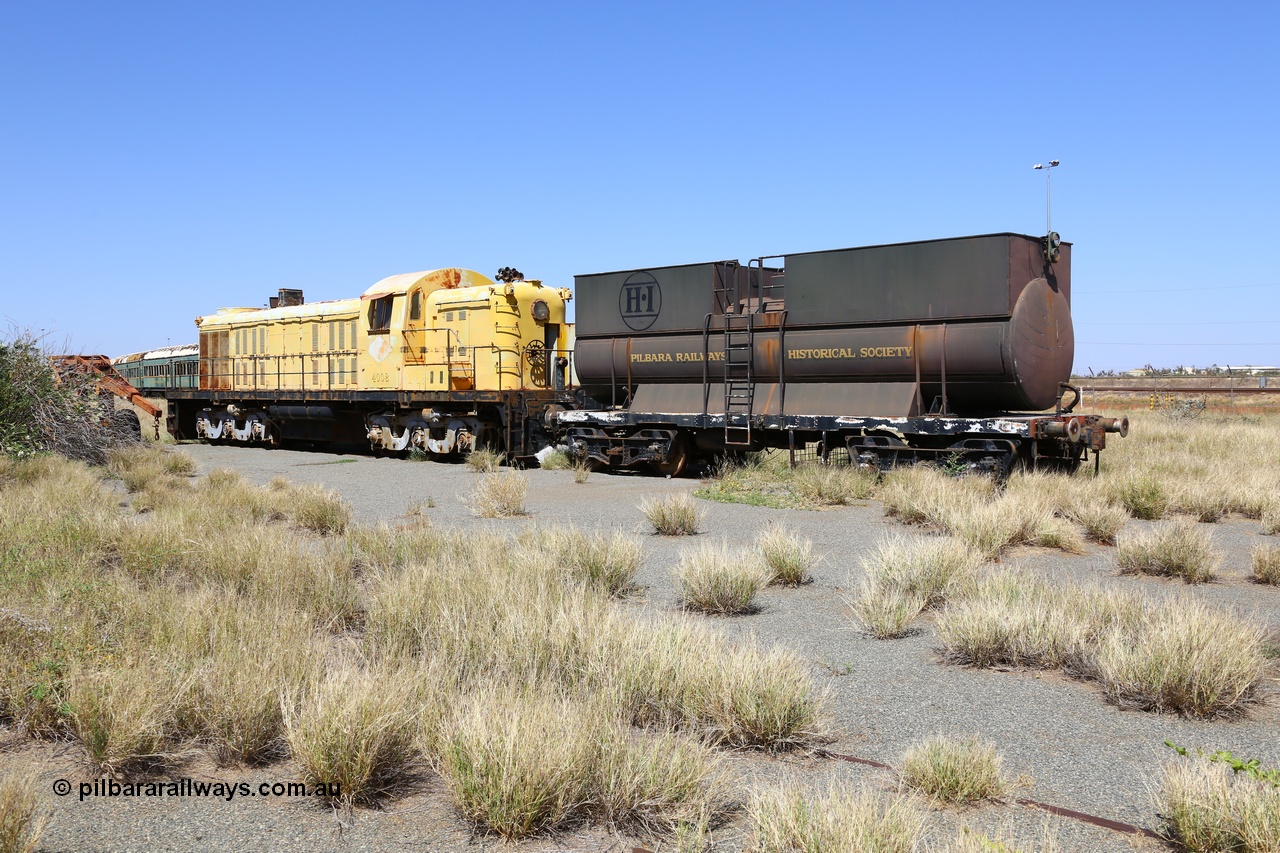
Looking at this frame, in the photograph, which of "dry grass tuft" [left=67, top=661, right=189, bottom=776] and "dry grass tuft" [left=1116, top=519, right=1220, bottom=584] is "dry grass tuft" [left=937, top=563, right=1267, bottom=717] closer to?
"dry grass tuft" [left=1116, top=519, right=1220, bottom=584]

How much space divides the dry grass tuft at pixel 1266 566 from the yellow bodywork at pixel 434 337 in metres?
14.9

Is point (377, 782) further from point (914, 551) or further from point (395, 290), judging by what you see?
point (395, 290)

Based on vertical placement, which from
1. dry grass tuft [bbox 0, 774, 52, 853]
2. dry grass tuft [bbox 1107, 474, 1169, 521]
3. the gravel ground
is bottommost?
the gravel ground

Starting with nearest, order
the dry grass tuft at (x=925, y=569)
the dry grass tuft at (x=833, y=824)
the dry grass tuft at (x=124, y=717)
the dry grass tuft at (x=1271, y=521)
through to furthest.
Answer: the dry grass tuft at (x=833, y=824)
the dry grass tuft at (x=124, y=717)
the dry grass tuft at (x=925, y=569)
the dry grass tuft at (x=1271, y=521)

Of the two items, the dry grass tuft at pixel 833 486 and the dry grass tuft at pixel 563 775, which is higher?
the dry grass tuft at pixel 833 486

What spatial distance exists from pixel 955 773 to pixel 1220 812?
100 centimetres

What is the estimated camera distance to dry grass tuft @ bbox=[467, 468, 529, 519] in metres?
13.6

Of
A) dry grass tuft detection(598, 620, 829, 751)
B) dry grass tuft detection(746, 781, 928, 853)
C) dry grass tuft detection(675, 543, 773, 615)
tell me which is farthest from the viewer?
dry grass tuft detection(675, 543, 773, 615)

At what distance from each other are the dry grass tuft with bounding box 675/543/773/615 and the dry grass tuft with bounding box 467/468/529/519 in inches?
217

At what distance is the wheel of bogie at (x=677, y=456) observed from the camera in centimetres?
1867

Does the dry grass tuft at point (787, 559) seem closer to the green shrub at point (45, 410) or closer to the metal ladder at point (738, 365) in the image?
the metal ladder at point (738, 365)

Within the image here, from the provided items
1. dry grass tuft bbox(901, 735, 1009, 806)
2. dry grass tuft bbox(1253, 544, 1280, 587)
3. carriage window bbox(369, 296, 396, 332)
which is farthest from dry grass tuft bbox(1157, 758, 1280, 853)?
carriage window bbox(369, 296, 396, 332)

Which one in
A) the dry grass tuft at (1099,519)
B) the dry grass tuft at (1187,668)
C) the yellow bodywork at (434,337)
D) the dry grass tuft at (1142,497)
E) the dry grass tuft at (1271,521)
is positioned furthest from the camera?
the yellow bodywork at (434,337)

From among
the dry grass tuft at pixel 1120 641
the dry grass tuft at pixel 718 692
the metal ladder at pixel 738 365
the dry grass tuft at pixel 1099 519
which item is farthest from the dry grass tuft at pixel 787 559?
the metal ladder at pixel 738 365
